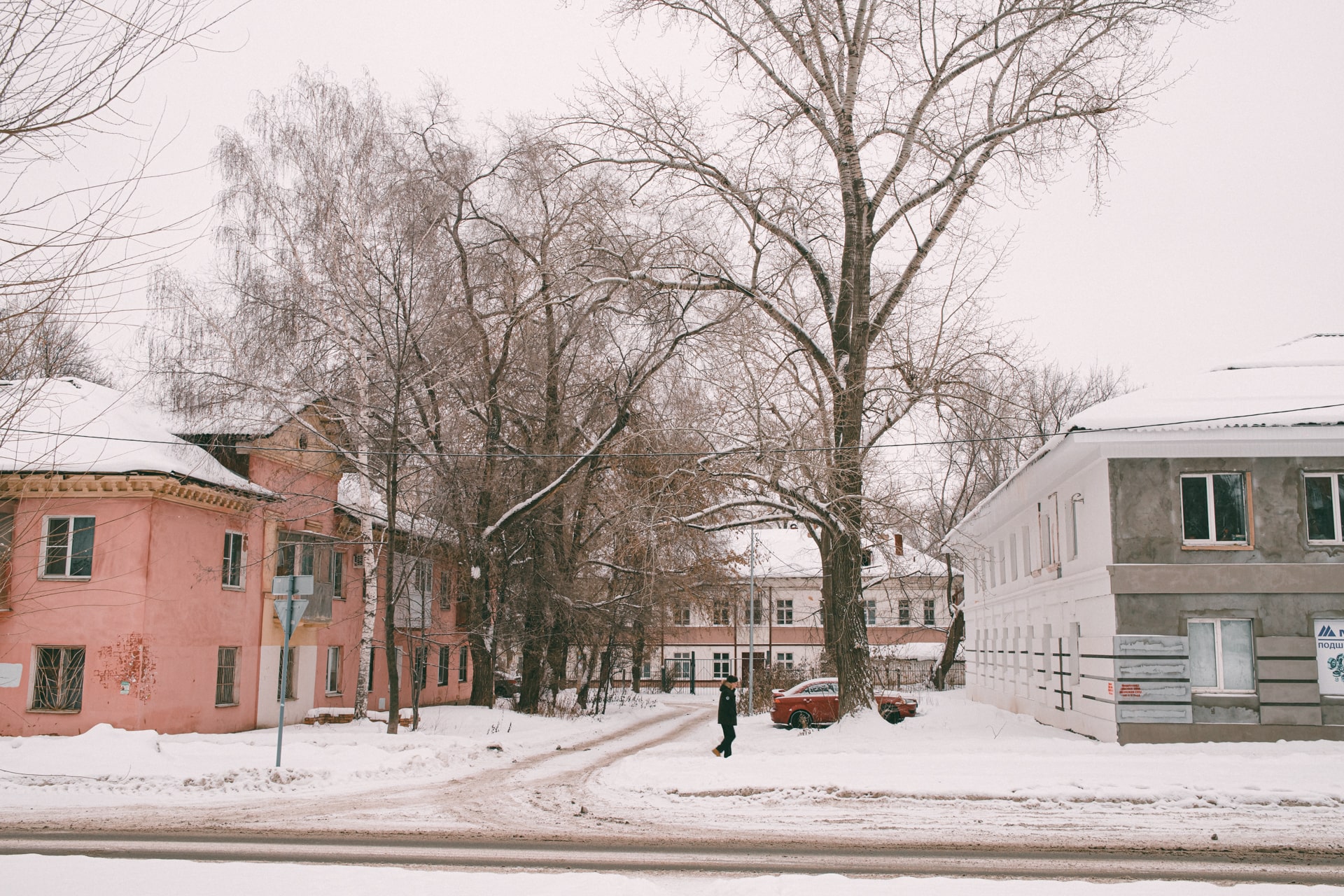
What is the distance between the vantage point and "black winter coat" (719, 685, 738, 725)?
2077 cm

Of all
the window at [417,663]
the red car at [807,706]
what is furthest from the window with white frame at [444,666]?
the red car at [807,706]

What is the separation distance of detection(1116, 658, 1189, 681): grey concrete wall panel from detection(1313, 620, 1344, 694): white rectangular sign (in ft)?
8.65

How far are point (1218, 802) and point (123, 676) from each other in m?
22.3

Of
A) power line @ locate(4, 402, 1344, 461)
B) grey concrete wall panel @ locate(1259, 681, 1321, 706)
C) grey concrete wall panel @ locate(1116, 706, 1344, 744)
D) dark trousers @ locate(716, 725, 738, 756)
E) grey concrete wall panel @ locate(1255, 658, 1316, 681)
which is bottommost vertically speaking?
dark trousers @ locate(716, 725, 738, 756)

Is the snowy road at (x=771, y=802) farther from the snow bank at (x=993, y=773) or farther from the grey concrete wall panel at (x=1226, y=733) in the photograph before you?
the grey concrete wall panel at (x=1226, y=733)

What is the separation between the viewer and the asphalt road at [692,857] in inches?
384

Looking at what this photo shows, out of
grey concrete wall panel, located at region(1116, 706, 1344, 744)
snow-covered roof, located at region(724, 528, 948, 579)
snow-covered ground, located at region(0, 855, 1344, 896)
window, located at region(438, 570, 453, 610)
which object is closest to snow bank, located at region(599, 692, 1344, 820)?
grey concrete wall panel, located at region(1116, 706, 1344, 744)

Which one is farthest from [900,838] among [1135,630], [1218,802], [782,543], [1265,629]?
[782,543]

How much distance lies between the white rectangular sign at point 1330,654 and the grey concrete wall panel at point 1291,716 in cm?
53

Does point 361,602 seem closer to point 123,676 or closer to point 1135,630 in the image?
point 123,676

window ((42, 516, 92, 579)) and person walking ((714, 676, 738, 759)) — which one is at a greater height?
window ((42, 516, 92, 579))

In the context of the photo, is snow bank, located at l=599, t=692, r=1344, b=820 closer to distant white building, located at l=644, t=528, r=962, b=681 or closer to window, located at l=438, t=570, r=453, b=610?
window, located at l=438, t=570, r=453, b=610

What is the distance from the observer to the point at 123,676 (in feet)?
75.3

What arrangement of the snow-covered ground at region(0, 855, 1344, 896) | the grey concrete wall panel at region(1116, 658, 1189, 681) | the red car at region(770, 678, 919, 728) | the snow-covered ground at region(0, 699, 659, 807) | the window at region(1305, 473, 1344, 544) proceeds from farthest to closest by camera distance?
the red car at region(770, 678, 919, 728) < the window at region(1305, 473, 1344, 544) < the grey concrete wall panel at region(1116, 658, 1189, 681) < the snow-covered ground at region(0, 699, 659, 807) < the snow-covered ground at region(0, 855, 1344, 896)
